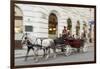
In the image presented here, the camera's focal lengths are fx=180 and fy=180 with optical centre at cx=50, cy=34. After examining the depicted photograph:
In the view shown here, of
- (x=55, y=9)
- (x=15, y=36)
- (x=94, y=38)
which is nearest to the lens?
(x=15, y=36)

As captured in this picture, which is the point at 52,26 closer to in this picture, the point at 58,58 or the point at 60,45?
the point at 60,45

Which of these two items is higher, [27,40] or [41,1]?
[41,1]

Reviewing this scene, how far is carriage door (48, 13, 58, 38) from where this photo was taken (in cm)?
227

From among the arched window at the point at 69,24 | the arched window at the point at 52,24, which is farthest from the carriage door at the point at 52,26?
the arched window at the point at 69,24

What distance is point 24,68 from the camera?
217 cm

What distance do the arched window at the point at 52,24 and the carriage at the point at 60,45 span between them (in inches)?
4.2

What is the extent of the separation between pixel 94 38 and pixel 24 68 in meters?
1.03

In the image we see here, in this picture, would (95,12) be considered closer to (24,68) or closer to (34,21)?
(34,21)

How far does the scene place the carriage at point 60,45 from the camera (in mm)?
2223

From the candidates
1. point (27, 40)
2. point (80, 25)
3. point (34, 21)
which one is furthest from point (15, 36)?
point (80, 25)

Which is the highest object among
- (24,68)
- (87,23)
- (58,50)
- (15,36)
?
(87,23)

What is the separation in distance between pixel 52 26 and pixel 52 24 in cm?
3

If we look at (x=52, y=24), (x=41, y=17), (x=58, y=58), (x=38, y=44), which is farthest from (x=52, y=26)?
(x=58, y=58)

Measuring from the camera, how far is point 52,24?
2.28 metres
